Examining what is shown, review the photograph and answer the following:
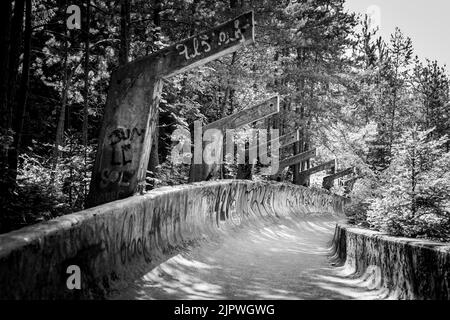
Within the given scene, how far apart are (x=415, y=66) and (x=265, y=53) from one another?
18.4 meters

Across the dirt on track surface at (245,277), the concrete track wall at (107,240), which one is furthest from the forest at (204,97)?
the concrete track wall at (107,240)

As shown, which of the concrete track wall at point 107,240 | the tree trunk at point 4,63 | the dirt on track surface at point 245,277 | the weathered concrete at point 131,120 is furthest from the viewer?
the tree trunk at point 4,63

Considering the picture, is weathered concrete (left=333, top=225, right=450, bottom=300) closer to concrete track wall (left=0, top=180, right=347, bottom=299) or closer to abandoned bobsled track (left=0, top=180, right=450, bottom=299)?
abandoned bobsled track (left=0, top=180, right=450, bottom=299)

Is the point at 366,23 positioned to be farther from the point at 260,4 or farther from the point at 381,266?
the point at 381,266

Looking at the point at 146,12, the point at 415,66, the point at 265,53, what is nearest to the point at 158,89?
the point at 146,12

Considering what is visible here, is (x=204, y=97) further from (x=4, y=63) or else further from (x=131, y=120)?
(x=131, y=120)

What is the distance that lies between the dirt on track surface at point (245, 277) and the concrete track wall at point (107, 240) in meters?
0.25

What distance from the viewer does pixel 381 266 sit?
5582mm

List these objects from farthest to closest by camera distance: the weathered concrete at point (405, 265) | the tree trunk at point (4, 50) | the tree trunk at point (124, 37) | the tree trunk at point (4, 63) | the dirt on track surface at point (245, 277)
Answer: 1. the tree trunk at point (124, 37)
2. the tree trunk at point (4, 50)
3. the tree trunk at point (4, 63)
4. the dirt on track surface at point (245, 277)
5. the weathered concrete at point (405, 265)

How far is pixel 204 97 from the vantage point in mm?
24438

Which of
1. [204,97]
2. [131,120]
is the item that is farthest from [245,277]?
[204,97]

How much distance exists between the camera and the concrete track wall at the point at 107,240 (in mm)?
3221

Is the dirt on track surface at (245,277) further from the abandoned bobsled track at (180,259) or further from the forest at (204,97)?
the forest at (204,97)
